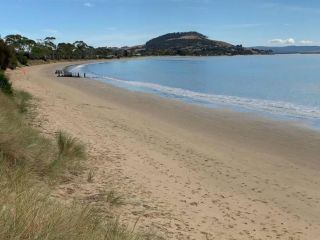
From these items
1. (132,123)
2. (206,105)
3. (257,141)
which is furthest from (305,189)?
(206,105)

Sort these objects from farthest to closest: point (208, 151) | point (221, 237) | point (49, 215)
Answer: point (208, 151) → point (221, 237) → point (49, 215)

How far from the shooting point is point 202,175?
9.89 metres

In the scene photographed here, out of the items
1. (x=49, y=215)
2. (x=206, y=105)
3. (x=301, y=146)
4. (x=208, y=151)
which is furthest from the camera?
(x=206, y=105)

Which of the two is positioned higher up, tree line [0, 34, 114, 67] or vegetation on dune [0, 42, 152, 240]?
vegetation on dune [0, 42, 152, 240]

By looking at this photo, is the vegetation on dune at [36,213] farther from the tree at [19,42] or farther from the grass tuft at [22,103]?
the tree at [19,42]

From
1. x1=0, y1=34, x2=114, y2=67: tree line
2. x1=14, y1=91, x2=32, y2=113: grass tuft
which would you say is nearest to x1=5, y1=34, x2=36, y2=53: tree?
x1=0, y1=34, x2=114, y2=67: tree line

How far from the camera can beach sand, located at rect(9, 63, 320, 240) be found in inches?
269

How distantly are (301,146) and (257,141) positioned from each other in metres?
1.47

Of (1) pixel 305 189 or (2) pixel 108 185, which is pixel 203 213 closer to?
(2) pixel 108 185

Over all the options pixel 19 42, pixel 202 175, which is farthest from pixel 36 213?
pixel 19 42

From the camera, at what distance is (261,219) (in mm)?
7270

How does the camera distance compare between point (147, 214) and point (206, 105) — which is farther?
point (206, 105)

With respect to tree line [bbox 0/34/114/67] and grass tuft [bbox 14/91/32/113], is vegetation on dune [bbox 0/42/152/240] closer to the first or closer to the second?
grass tuft [bbox 14/91/32/113]

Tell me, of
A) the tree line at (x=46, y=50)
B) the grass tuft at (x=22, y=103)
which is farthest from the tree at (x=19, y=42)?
the grass tuft at (x=22, y=103)
